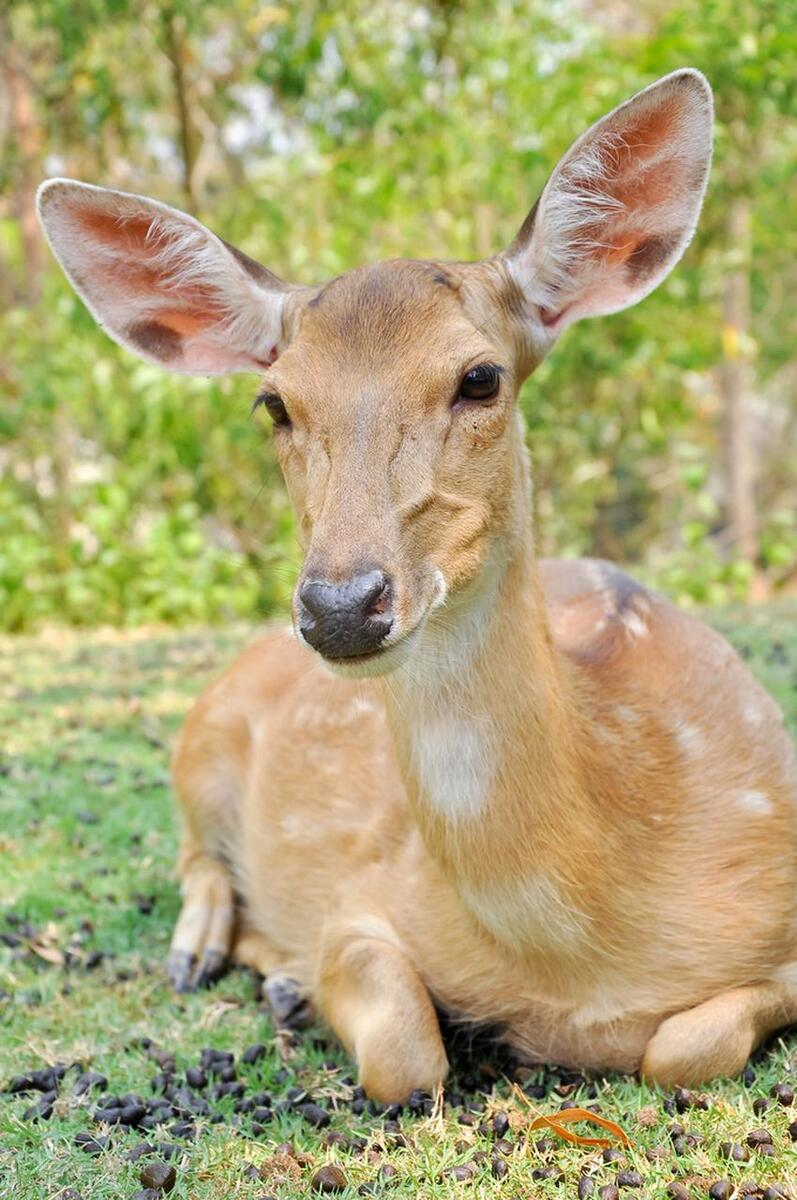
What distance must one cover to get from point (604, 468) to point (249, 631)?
345 centimetres

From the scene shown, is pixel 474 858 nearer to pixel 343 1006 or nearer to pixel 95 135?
pixel 343 1006

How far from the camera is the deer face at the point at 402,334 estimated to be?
267cm

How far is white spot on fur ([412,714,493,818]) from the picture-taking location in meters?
3.03

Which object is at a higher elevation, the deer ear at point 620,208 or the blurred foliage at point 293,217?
the deer ear at point 620,208

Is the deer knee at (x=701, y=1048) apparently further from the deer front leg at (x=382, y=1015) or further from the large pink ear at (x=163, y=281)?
the large pink ear at (x=163, y=281)

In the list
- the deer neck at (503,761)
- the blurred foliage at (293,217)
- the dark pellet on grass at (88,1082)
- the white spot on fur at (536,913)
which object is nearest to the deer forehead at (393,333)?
the deer neck at (503,761)

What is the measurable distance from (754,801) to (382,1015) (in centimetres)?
96

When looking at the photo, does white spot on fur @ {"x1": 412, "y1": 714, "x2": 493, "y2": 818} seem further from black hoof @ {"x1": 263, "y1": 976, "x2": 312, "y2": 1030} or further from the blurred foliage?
the blurred foliage

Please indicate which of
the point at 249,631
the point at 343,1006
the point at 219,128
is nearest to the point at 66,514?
the point at 249,631

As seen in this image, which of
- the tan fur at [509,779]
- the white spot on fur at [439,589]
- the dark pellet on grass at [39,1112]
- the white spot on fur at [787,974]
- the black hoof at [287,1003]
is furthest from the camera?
the black hoof at [287,1003]

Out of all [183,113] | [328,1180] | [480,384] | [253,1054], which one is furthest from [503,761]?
[183,113]

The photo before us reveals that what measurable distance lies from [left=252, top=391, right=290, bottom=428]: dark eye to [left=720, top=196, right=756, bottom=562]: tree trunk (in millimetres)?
8906

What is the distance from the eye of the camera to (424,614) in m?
2.70

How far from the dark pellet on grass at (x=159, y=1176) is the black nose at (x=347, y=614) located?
100 cm
